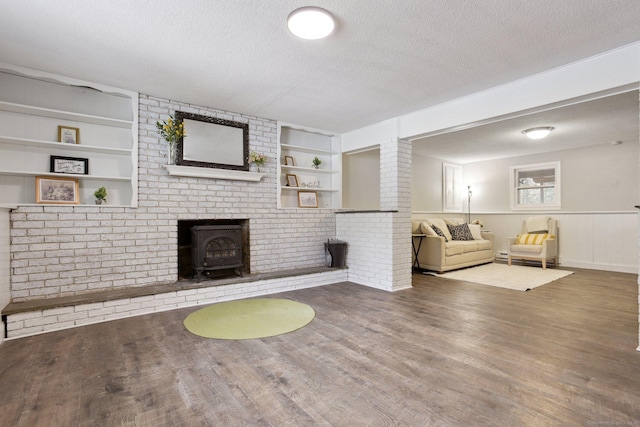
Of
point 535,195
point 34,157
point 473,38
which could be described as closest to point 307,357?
point 473,38

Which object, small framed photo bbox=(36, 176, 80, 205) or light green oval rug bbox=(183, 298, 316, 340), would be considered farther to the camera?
small framed photo bbox=(36, 176, 80, 205)

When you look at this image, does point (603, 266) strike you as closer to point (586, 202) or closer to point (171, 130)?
point (586, 202)

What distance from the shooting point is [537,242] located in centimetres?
618

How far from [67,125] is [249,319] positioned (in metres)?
2.87

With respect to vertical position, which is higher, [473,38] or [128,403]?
[473,38]

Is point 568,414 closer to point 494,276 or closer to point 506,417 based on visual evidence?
point 506,417

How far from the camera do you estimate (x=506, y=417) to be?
1619 millimetres

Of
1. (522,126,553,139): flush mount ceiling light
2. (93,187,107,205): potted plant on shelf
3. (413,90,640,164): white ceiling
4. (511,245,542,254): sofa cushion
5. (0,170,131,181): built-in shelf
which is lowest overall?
(511,245,542,254): sofa cushion

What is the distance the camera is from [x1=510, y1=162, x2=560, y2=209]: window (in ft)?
22.4

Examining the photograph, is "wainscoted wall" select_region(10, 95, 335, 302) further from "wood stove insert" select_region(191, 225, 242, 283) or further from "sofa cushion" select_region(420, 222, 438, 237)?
"sofa cushion" select_region(420, 222, 438, 237)

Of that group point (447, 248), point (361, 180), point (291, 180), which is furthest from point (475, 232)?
point (291, 180)

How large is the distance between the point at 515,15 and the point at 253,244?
3725 millimetres

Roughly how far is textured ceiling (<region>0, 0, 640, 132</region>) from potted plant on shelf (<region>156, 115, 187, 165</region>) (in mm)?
323

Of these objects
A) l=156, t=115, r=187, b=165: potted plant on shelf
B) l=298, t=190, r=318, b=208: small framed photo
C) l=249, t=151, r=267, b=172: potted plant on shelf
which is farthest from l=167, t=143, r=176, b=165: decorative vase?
l=298, t=190, r=318, b=208: small framed photo
